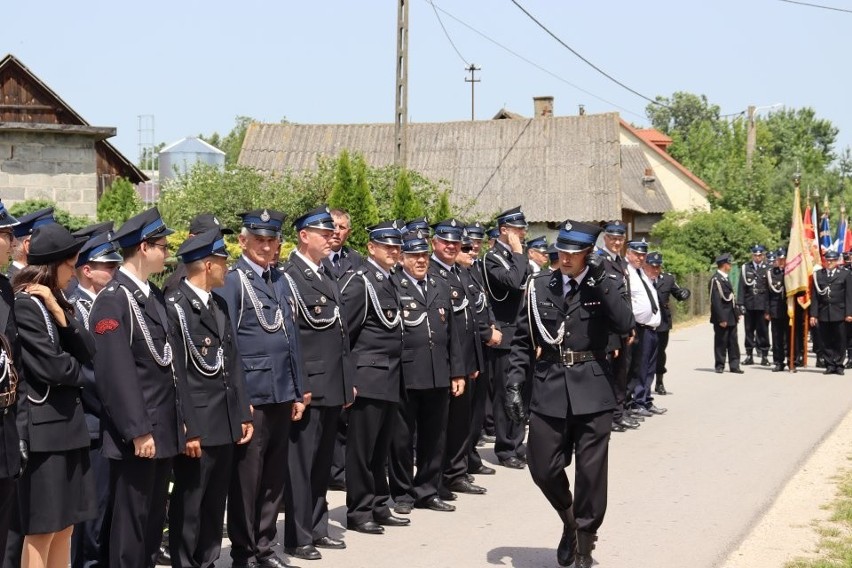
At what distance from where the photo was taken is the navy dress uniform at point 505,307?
38.4ft

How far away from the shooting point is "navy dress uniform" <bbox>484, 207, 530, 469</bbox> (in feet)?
38.4

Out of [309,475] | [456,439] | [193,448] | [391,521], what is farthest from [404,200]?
[193,448]

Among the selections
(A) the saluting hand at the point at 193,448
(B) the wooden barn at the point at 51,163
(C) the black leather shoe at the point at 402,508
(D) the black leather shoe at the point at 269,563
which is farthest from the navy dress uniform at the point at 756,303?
(A) the saluting hand at the point at 193,448

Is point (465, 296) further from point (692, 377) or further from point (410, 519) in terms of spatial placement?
point (692, 377)

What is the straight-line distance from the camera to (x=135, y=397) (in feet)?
20.5

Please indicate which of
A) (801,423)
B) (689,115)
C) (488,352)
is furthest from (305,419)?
(689,115)

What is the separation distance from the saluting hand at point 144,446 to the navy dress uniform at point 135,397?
3cm

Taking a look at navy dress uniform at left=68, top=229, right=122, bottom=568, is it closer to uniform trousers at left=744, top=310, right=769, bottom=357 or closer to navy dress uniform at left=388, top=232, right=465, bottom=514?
navy dress uniform at left=388, top=232, right=465, bottom=514

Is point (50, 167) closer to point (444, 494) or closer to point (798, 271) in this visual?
point (798, 271)

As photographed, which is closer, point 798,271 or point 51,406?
point 51,406

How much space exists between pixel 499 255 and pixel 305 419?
13.1 feet

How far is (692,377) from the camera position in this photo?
19641mm

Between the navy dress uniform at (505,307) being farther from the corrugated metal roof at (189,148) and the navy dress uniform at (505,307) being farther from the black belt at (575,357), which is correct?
the corrugated metal roof at (189,148)

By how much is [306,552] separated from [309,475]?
49 cm
